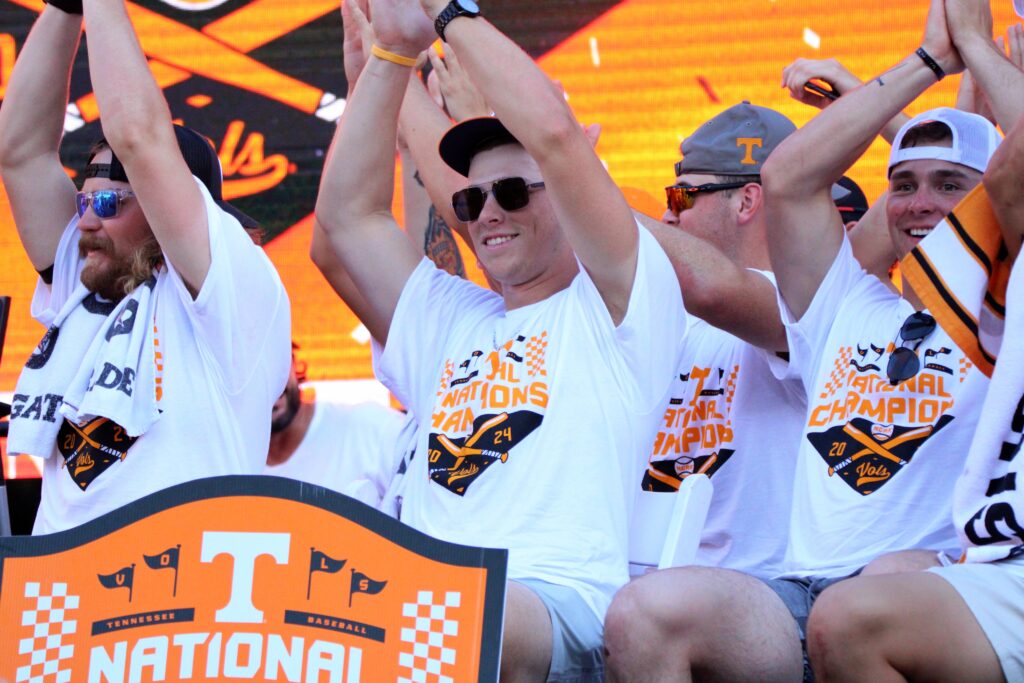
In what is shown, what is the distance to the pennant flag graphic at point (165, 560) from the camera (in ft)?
5.73

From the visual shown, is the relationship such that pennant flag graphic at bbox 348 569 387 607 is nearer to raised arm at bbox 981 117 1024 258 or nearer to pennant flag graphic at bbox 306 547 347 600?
pennant flag graphic at bbox 306 547 347 600

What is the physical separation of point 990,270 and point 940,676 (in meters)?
0.72

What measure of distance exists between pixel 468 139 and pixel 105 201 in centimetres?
78

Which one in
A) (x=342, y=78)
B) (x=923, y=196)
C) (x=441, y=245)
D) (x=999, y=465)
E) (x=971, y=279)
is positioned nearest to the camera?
(x=999, y=465)

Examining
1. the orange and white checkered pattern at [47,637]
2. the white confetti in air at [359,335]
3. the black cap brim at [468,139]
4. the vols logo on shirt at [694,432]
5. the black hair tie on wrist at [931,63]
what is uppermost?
the black hair tie on wrist at [931,63]

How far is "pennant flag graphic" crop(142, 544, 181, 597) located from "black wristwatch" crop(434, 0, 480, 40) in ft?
3.99

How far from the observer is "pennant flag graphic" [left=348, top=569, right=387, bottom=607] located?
1.71 metres

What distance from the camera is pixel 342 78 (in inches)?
172

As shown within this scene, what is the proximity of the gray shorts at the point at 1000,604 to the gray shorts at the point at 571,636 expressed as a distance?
0.62 m

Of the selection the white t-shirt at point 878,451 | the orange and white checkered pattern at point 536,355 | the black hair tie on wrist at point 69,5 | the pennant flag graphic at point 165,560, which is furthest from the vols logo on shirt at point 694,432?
the black hair tie on wrist at point 69,5

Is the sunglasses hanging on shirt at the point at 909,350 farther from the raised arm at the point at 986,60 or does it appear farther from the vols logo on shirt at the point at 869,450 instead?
the raised arm at the point at 986,60

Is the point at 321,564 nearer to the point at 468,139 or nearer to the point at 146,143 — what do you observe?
the point at 146,143

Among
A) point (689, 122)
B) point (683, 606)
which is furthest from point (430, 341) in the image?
point (689, 122)

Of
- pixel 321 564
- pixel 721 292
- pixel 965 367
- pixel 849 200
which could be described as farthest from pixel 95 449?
pixel 849 200
